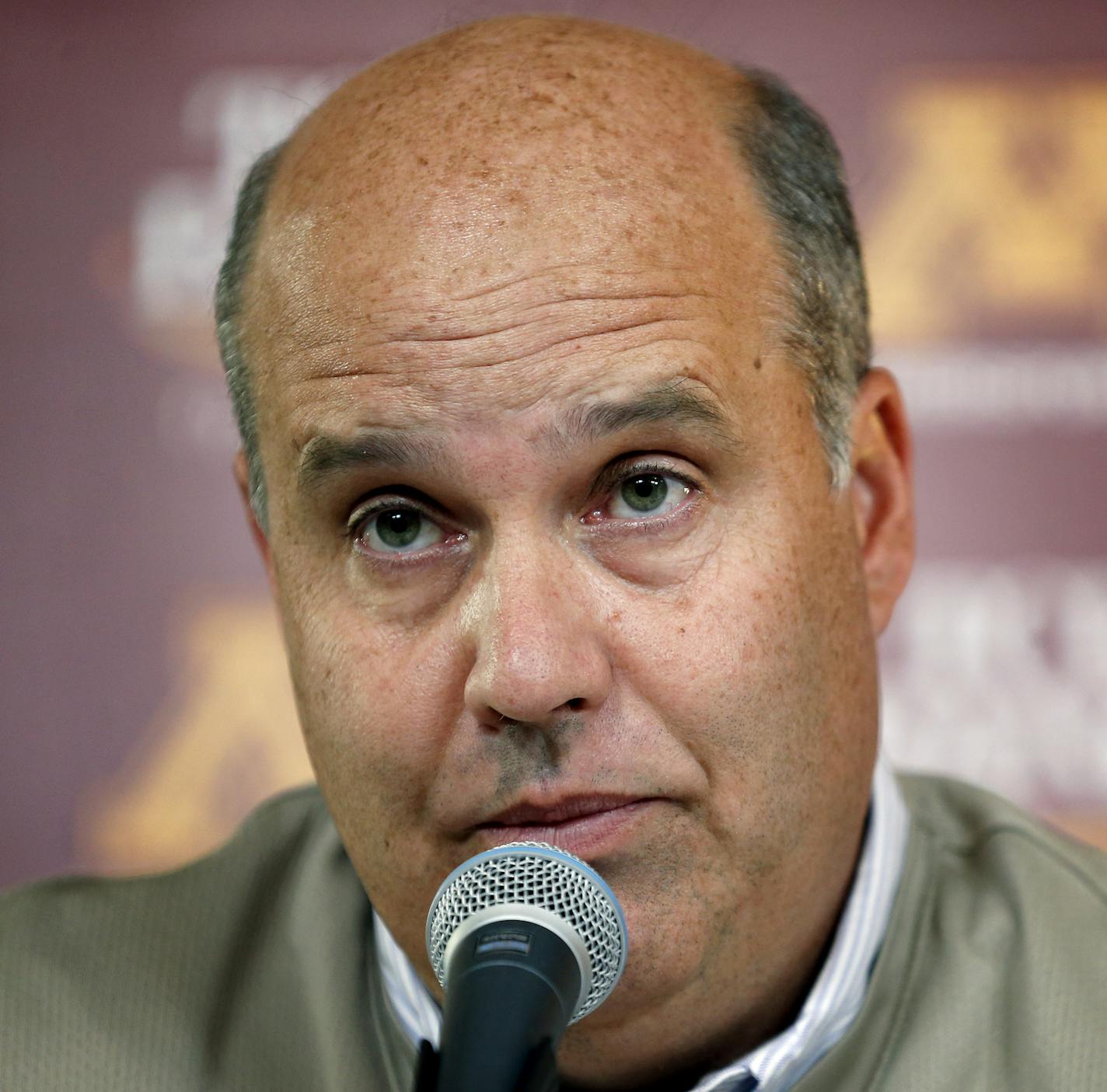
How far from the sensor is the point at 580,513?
1.30m

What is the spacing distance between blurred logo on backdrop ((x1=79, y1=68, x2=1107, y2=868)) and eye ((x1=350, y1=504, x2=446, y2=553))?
5.33ft

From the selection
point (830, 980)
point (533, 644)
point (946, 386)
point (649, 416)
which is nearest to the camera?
point (533, 644)

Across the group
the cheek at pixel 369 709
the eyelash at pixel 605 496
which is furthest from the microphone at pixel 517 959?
the eyelash at pixel 605 496

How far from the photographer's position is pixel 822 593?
54.5 inches

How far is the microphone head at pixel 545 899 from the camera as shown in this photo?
98 cm

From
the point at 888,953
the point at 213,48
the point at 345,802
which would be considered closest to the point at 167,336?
the point at 213,48

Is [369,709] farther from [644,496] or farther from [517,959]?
[517,959]

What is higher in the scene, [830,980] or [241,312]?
[241,312]

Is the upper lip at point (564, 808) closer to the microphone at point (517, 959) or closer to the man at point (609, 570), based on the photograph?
the man at point (609, 570)

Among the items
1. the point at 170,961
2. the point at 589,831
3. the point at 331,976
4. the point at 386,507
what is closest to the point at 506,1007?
the point at 589,831

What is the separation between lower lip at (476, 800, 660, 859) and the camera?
1.22 meters

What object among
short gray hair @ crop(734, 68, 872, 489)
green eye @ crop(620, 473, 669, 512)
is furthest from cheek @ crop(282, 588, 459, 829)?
short gray hair @ crop(734, 68, 872, 489)

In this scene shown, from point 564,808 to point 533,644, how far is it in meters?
0.15

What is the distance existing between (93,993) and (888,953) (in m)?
0.89
